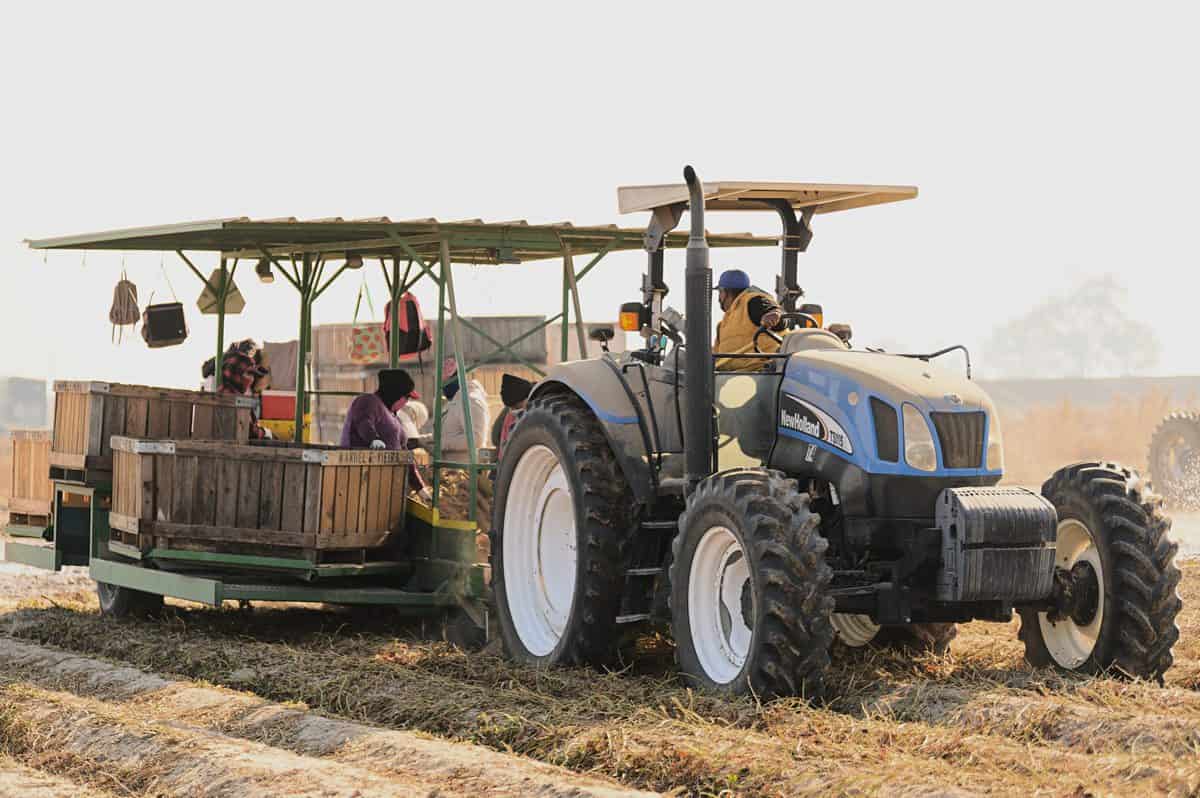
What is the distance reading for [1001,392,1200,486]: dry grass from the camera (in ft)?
122

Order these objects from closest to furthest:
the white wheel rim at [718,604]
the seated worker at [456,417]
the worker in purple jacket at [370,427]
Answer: the white wheel rim at [718,604] → the worker in purple jacket at [370,427] → the seated worker at [456,417]

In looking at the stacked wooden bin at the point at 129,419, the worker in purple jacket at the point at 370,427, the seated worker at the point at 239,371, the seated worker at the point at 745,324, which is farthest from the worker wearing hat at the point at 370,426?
the seated worker at the point at 745,324

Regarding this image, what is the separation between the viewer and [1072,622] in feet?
28.8

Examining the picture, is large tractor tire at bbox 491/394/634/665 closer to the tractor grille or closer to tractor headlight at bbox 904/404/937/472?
tractor headlight at bbox 904/404/937/472

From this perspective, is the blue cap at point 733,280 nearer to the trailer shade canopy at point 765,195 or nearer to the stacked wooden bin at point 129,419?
the trailer shade canopy at point 765,195

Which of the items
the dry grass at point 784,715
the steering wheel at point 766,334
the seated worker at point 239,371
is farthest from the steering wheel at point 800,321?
the seated worker at point 239,371

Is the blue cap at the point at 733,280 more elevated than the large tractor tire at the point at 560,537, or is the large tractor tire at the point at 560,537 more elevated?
the blue cap at the point at 733,280

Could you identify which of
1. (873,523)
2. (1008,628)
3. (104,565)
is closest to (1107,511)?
(873,523)

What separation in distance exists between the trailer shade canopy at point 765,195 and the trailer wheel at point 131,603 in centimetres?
446

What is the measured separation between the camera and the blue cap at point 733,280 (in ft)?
30.6

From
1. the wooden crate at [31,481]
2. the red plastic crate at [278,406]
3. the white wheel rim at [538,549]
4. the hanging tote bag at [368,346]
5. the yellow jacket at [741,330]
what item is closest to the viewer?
the yellow jacket at [741,330]

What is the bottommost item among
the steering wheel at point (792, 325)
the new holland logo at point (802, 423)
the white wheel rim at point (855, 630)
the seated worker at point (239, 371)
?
the white wheel rim at point (855, 630)

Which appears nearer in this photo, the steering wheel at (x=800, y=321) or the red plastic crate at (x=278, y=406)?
the steering wheel at (x=800, y=321)

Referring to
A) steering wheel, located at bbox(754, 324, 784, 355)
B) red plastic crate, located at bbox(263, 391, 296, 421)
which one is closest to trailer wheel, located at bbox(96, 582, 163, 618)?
red plastic crate, located at bbox(263, 391, 296, 421)
